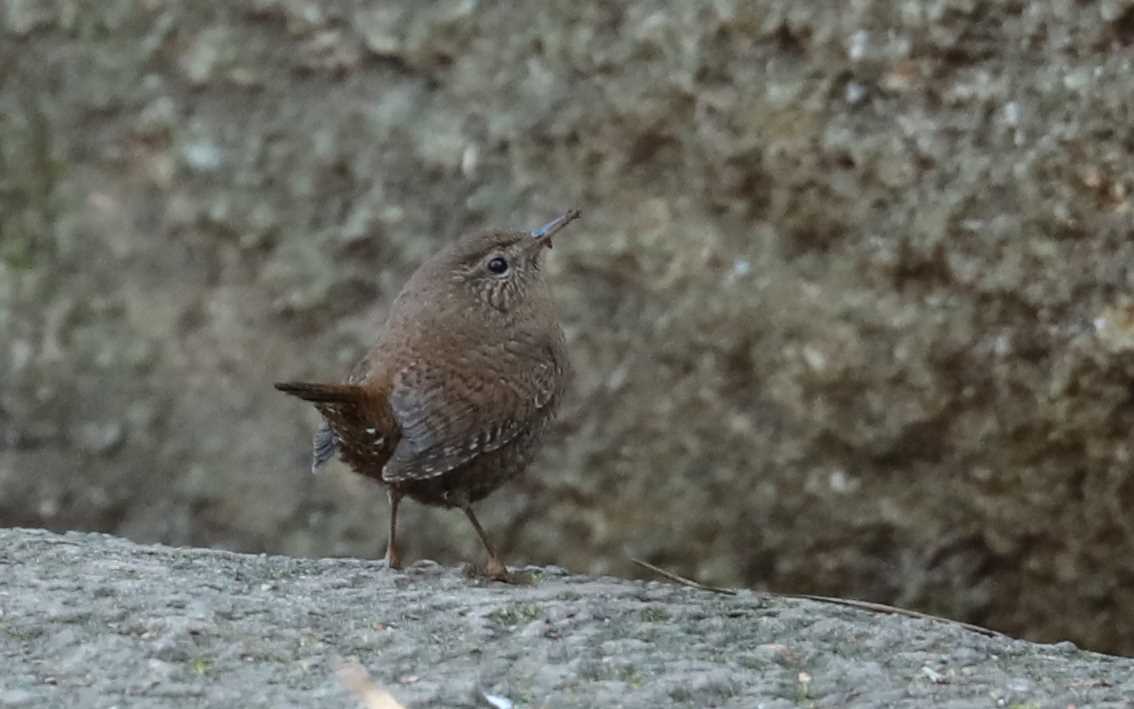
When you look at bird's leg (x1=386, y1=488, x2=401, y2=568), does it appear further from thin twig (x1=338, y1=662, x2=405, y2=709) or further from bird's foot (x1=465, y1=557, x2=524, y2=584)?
thin twig (x1=338, y1=662, x2=405, y2=709)


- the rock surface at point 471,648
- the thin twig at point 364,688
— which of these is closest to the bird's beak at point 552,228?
the rock surface at point 471,648

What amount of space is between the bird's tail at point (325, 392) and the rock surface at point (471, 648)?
398 millimetres

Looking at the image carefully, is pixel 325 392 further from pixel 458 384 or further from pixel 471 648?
pixel 471 648

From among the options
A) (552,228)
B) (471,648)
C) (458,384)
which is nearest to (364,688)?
(471,648)

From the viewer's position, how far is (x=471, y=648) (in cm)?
327

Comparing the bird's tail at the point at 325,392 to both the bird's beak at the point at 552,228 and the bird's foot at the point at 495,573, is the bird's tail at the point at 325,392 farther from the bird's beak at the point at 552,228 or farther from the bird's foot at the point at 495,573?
the bird's beak at the point at 552,228

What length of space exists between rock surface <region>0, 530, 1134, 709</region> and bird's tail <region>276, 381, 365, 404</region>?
40cm

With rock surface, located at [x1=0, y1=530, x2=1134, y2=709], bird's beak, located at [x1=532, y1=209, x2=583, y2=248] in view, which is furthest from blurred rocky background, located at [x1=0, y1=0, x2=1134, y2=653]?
rock surface, located at [x1=0, y1=530, x2=1134, y2=709]

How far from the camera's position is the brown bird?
4.04m

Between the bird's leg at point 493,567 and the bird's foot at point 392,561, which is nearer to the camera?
the bird's leg at point 493,567

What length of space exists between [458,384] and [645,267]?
0.95 meters

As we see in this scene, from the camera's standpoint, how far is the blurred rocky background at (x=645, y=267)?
453 cm

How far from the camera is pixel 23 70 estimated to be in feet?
17.9

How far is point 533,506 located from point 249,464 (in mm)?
877
